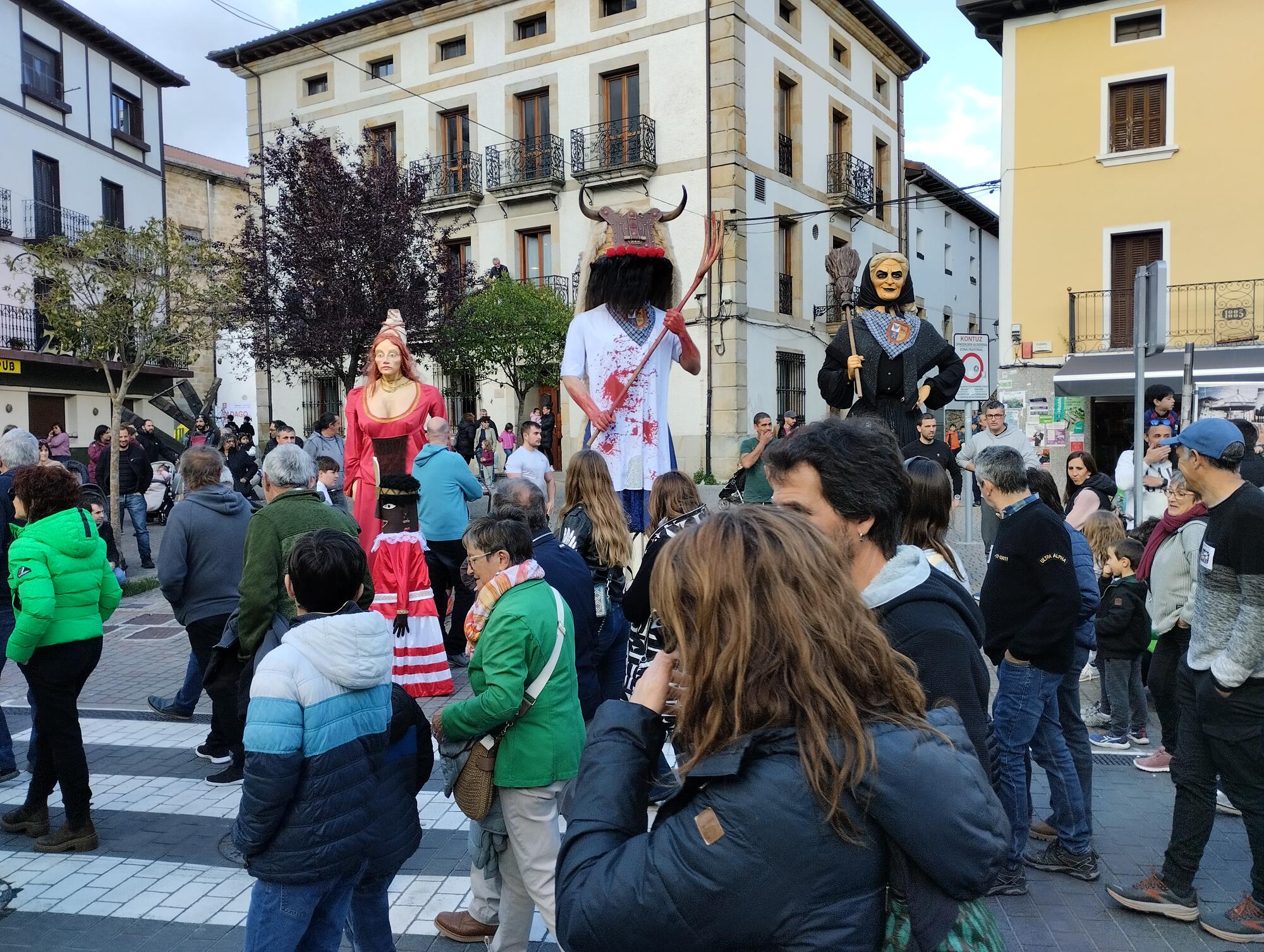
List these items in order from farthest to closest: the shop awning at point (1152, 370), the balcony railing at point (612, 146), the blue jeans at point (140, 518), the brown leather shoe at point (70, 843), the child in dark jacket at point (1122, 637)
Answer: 1. the balcony railing at point (612, 146)
2. the shop awning at point (1152, 370)
3. the blue jeans at point (140, 518)
4. the child in dark jacket at point (1122, 637)
5. the brown leather shoe at point (70, 843)

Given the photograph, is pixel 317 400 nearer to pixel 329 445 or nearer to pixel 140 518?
pixel 140 518

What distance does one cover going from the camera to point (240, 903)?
4.08 meters

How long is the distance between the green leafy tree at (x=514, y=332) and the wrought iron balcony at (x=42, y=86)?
1410 centimetres

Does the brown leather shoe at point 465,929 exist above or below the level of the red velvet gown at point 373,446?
below

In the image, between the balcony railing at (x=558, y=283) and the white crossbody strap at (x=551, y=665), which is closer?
the white crossbody strap at (x=551, y=665)

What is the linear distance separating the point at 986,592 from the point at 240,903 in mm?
3372

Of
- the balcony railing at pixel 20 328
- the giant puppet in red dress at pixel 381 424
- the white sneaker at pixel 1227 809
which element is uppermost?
the balcony railing at pixel 20 328

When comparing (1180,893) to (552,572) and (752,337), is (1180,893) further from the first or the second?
(752,337)

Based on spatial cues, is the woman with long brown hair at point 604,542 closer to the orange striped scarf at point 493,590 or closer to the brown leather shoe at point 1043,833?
the orange striped scarf at point 493,590

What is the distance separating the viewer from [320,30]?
2711 centimetres

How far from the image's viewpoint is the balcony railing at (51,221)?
25.8 meters

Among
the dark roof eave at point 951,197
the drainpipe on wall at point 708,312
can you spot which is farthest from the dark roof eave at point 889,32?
the drainpipe on wall at point 708,312

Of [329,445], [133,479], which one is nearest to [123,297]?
[133,479]

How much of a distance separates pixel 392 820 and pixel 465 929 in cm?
104
